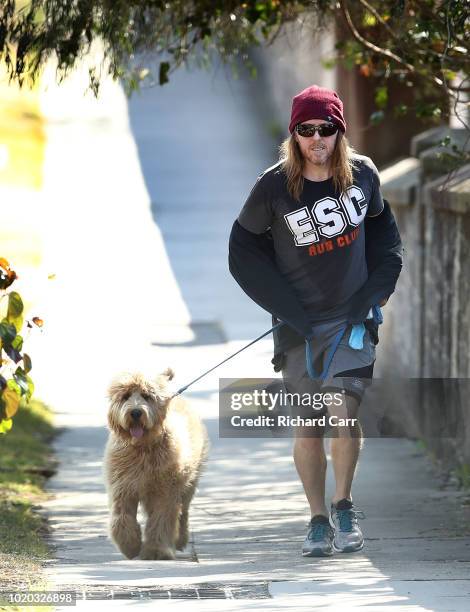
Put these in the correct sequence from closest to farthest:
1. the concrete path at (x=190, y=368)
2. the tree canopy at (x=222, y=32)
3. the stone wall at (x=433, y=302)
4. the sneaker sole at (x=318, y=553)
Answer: the concrete path at (x=190, y=368)
the sneaker sole at (x=318, y=553)
the tree canopy at (x=222, y=32)
the stone wall at (x=433, y=302)

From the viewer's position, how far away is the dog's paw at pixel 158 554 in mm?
7312

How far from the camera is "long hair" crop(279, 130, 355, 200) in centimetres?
630

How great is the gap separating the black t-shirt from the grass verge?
1.77 metres

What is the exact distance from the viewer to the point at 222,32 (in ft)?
30.1

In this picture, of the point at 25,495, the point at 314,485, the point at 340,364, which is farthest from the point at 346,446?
the point at 25,495

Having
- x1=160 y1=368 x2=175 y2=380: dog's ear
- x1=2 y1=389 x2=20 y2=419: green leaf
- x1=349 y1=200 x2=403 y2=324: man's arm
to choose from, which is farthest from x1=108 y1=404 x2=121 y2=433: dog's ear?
x1=349 y1=200 x2=403 y2=324: man's arm

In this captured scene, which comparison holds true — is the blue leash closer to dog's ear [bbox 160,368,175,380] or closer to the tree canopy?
dog's ear [bbox 160,368,175,380]

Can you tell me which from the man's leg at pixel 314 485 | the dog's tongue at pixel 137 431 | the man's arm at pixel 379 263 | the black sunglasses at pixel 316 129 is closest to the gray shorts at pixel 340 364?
the man's arm at pixel 379 263

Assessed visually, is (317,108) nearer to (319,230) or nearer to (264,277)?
(319,230)

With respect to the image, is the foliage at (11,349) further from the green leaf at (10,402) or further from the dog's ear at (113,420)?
the dog's ear at (113,420)

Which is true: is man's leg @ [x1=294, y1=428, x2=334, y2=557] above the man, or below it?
below

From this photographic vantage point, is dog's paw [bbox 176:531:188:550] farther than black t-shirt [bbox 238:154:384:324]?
Yes

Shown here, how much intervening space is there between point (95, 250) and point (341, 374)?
1323 cm

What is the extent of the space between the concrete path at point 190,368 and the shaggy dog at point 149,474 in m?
0.16
